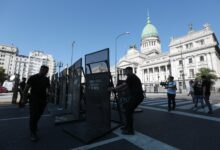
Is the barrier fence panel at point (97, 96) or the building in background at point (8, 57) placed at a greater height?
Result: the building in background at point (8, 57)

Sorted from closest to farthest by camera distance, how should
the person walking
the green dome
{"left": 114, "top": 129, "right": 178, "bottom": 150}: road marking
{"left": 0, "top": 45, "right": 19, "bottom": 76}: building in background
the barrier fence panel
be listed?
{"left": 114, "top": 129, "right": 178, "bottom": 150}: road marking, the person walking, the barrier fence panel, the green dome, {"left": 0, "top": 45, "right": 19, "bottom": 76}: building in background

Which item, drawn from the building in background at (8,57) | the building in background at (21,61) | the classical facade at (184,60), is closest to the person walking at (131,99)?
the classical facade at (184,60)

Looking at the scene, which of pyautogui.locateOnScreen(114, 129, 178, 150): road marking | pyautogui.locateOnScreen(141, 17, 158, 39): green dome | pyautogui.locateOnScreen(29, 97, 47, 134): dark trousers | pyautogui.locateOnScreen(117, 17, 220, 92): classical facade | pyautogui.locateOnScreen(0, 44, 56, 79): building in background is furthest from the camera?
pyautogui.locateOnScreen(0, 44, 56, 79): building in background

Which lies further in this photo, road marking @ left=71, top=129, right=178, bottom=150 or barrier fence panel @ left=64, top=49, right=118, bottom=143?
barrier fence panel @ left=64, top=49, right=118, bottom=143

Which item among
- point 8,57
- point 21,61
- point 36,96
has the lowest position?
point 36,96

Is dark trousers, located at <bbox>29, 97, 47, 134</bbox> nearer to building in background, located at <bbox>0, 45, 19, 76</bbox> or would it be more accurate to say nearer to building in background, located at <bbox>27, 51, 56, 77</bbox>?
building in background, located at <bbox>0, 45, 19, 76</bbox>

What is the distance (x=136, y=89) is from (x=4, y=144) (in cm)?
362

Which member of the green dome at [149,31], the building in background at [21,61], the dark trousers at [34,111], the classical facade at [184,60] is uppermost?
the green dome at [149,31]

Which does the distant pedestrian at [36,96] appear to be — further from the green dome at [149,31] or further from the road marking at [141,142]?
the green dome at [149,31]

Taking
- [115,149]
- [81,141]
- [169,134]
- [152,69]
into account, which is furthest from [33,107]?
[152,69]

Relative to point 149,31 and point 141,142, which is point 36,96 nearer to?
point 141,142

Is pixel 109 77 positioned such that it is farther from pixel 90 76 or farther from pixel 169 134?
pixel 169 134

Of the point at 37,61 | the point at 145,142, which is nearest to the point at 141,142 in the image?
the point at 145,142

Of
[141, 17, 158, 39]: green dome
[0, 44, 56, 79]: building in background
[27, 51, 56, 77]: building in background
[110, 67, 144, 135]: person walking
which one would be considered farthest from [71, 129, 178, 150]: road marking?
[27, 51, 56, 77]: building in background
